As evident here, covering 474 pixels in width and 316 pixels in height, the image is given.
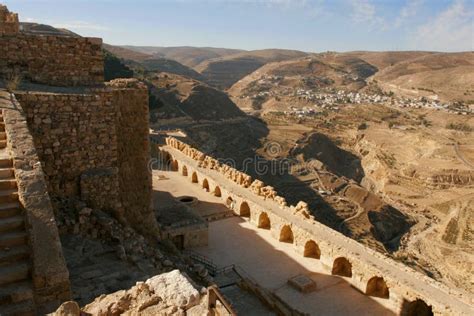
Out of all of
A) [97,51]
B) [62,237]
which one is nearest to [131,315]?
[62,237]

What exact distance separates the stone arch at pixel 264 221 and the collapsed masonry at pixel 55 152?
5.26 meters

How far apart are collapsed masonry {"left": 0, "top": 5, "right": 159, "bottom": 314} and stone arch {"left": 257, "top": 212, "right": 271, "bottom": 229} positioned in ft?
17.3

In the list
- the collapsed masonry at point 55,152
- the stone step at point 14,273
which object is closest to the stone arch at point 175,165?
the collapsed masonry at point 55,152

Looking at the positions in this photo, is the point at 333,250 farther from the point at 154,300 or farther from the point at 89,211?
the point at 154,300

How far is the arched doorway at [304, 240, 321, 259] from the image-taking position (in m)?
12.6

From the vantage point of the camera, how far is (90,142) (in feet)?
25.5

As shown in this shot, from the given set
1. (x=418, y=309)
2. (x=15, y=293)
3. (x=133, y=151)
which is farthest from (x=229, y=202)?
(x=15, y=293)

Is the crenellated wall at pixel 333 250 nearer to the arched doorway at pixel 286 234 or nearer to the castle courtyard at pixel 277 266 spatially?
the arched doorway at pixel 286 234

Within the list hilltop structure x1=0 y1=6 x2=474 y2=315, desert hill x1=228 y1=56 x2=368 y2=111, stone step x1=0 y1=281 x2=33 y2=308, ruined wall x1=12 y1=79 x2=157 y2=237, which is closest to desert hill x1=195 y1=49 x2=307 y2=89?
desert hill x1=228 y1=56 x2=368 y2=111

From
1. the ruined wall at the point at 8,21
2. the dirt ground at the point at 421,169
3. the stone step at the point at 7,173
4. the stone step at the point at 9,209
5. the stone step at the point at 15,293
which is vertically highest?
the ruined wall at the point at 8,21

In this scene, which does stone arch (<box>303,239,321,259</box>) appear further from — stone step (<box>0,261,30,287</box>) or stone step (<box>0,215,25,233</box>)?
stone step (<box>0,261,30,287</box>)

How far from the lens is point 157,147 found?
76.5ft

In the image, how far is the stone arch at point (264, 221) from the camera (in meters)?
14.5

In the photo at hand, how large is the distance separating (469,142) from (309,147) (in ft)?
65.9
